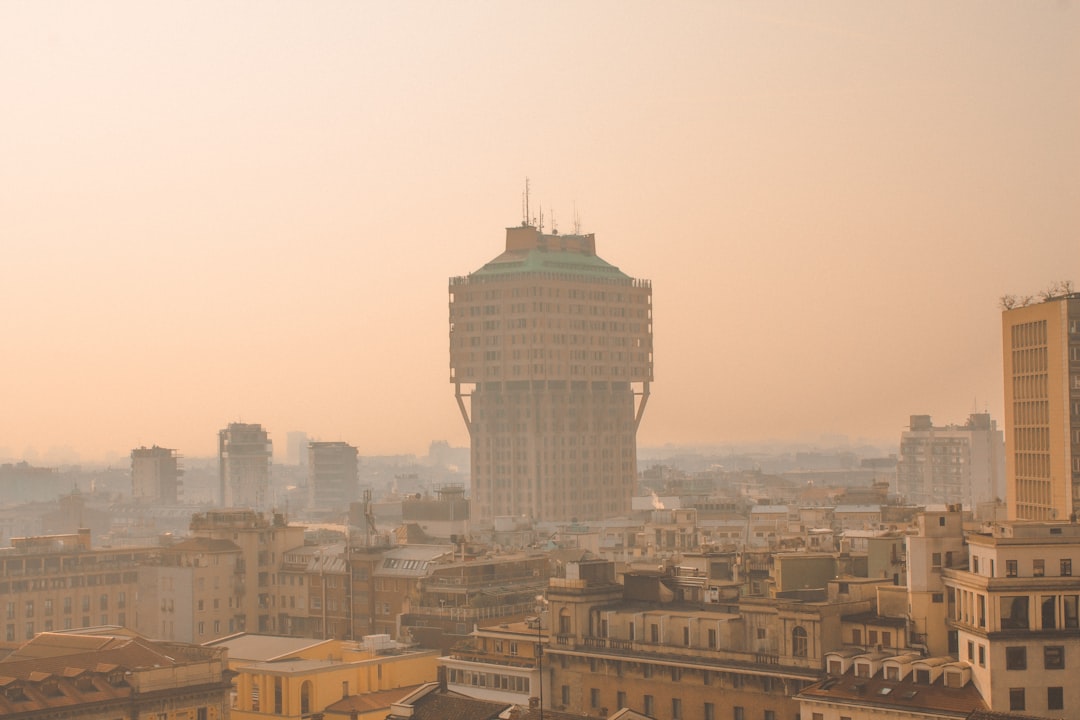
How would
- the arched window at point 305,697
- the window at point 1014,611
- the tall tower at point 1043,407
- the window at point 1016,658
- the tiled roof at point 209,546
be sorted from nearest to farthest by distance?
the window at point 1016,658 < the window at point 1014,611 < the arched window at point 305,697 < the tall tower at point 1043,407 < the tiled roof at point 209,546

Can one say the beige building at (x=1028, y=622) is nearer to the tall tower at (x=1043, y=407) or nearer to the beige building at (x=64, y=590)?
the tall tower at (x=1043, y=407)

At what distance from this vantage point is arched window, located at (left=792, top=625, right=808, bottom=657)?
8081 cm

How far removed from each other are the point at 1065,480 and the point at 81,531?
95127mm

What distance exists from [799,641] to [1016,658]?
1293 centimetres

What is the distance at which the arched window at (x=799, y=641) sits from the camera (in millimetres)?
80812

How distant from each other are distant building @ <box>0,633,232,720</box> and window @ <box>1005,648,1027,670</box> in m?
41.7

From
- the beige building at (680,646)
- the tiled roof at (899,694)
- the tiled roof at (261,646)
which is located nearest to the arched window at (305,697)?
the tiled roof at (261,646)

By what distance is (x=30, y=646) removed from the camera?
359 feet

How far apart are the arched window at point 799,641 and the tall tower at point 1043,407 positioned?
150 ft

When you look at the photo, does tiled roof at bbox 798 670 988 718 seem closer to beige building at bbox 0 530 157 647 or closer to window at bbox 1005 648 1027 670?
window at bbox 1005 648 1027 670

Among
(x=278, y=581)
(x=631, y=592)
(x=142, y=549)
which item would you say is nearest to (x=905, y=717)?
(x=631, y=592)

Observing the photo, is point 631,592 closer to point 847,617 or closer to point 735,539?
point 847,617

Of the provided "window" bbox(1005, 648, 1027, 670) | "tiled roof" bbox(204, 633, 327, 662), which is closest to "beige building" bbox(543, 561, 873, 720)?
"window" bbox(1005, 648, 1027, 670)

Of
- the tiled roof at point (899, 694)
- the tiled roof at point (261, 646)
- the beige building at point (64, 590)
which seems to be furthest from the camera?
the beige building at point (64, 590)
